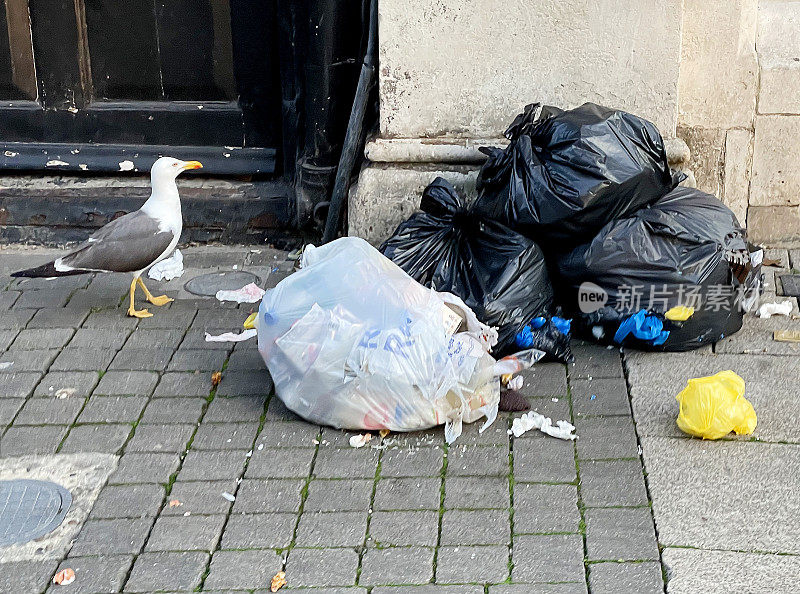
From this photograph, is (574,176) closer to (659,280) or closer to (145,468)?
(659,280)

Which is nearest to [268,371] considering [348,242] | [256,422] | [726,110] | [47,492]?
[256,422]

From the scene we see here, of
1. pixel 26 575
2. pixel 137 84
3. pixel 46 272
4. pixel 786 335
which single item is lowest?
pixel 26 575

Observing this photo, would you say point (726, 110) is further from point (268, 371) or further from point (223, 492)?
point (223, 492)

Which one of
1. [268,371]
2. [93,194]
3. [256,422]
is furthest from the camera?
[93,194]

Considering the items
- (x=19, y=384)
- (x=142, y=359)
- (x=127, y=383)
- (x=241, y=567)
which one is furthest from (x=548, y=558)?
(x=19, y=384)

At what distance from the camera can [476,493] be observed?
9.86 feet

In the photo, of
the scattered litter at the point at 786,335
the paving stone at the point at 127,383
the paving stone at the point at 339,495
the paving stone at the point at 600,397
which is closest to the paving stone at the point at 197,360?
the paving stone at the point at 127,383

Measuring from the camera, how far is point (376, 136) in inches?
181

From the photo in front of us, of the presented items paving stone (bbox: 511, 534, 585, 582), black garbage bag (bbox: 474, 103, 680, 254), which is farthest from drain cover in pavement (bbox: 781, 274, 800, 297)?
paving stone (bbox: 511, 534, 585, 582)

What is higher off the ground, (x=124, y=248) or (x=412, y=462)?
(x=124, y=248)

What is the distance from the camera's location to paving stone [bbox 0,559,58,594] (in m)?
2.65

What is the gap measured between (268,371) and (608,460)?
1343 mm

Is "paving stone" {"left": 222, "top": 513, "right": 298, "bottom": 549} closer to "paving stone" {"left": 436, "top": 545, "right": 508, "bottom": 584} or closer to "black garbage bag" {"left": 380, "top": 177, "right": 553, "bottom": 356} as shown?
"paving stone" {"left": 436, "top": 545, "right": 508, "bottom": 584}

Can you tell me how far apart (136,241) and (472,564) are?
2164 millimetres
